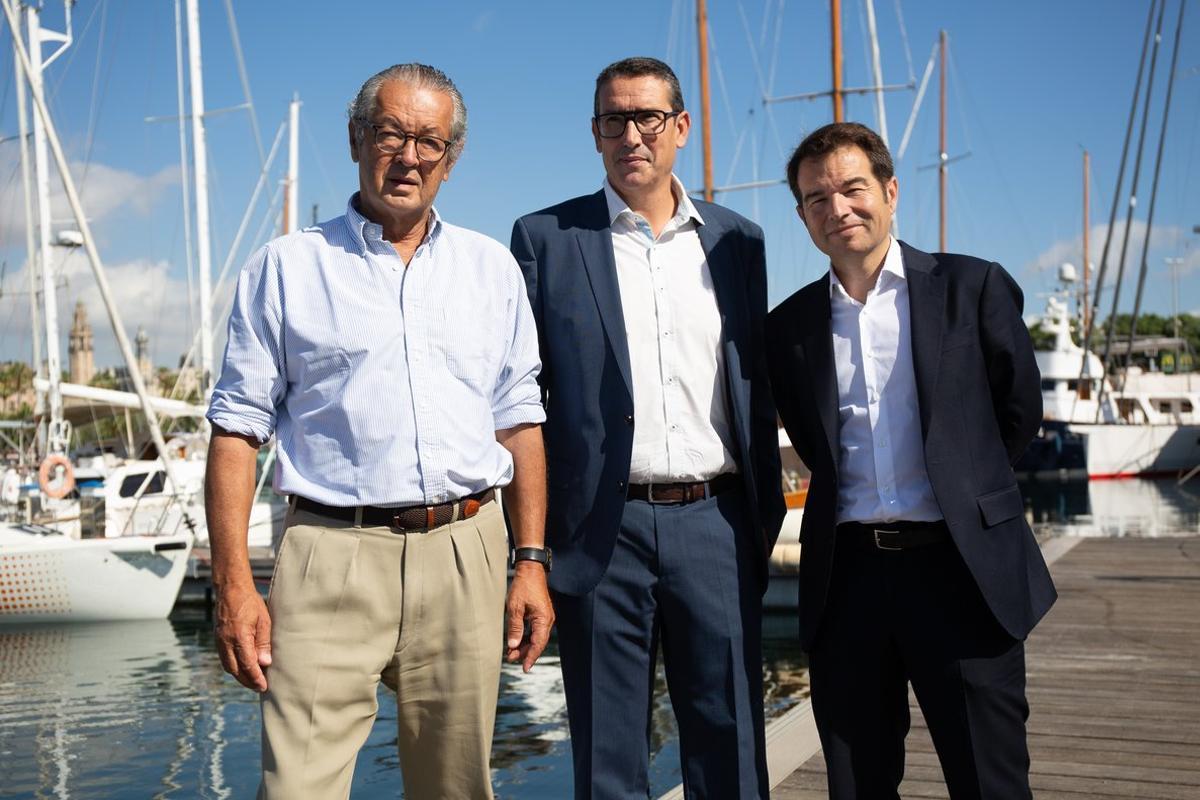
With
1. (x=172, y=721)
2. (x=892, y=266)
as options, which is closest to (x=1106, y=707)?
(x=892, y=266)

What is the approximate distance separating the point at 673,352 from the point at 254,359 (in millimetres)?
1007

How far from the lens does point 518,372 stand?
2666 mm

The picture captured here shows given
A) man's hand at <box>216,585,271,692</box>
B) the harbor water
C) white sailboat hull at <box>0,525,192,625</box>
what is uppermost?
man's hand at <box>216,585,271,692</box>

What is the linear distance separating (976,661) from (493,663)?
109 centimetres

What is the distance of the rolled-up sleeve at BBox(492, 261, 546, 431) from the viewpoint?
2.66 meters

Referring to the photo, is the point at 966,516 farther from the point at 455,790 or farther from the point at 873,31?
the point at 873,31

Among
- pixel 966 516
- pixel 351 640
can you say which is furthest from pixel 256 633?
pixel 966 516

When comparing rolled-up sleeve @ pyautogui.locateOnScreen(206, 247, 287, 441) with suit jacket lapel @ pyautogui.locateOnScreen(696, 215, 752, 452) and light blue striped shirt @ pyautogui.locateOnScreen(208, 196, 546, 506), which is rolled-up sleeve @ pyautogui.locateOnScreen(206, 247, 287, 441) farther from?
suit jacket lapel @ pyautogui.locateOnScreen(696, 215, 752, 452)

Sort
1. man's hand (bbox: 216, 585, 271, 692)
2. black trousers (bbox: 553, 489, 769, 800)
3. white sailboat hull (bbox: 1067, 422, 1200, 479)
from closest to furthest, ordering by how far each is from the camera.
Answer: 1. man's hand (bbox: 216, 585, 271, 692)
2. black trousers (bbox: 553, 489, 769, 800)
3. white sailboat hull (bbox: 1067, 422, 1200, 479)

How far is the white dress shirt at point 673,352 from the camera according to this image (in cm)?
281

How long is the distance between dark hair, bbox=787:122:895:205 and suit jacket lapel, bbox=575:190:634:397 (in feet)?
1.63

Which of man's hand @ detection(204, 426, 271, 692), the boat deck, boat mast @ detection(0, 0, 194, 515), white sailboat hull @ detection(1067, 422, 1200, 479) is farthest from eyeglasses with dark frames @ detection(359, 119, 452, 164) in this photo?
white sailboat hull @ detection(1067, 422, 1200, 479)

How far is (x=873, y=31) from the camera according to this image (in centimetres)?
2414

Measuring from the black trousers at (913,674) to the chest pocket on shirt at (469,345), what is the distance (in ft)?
3.11
